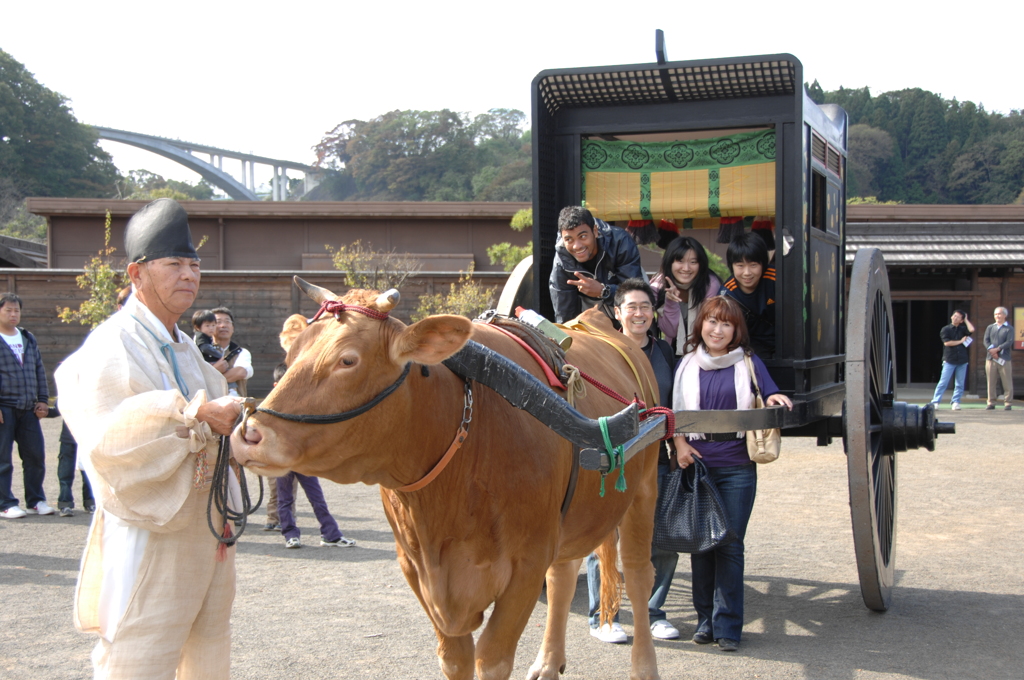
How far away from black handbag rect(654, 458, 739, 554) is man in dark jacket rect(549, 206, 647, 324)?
1043mm

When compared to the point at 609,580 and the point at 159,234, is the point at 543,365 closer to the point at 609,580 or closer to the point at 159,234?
the point at 159,234

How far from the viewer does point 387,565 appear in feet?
19.2

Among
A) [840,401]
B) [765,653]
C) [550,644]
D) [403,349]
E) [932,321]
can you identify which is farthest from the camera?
[932,321]

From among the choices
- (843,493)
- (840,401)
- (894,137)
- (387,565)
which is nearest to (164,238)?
(387,565)

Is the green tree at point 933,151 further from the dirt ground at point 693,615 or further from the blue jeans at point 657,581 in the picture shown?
the blue jeans at point 657,581

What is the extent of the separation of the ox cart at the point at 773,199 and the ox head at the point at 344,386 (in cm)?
186

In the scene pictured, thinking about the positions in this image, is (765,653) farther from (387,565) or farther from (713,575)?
(387,565)

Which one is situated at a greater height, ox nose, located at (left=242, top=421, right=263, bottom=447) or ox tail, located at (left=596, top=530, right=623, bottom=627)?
ox nose, located at (left=242, top=421, right=263, bottom=447)

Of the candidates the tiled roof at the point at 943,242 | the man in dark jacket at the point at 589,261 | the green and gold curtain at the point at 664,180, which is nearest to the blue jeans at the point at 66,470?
the man in dark jacket at the point at 589,261

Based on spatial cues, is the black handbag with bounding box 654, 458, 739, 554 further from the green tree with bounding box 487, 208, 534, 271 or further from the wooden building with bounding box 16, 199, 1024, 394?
the green tree with bounding box 487, 208, 534, 271

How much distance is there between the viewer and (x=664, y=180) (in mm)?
5547

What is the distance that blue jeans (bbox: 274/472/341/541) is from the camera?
6336 mm

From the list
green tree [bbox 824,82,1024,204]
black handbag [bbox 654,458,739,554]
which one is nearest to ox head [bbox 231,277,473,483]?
black handbag [bbox 654,458,739,554]

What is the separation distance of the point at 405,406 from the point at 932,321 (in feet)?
69.8
